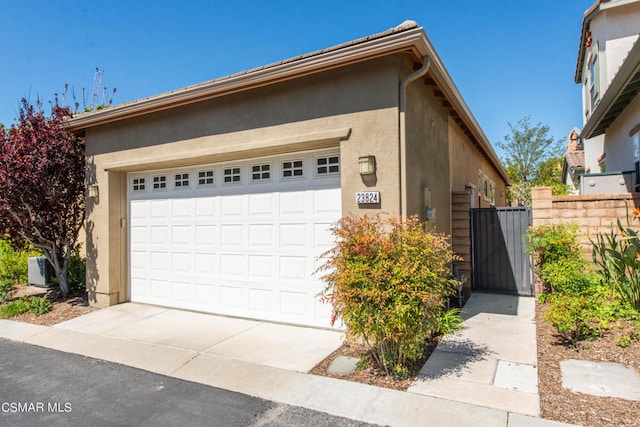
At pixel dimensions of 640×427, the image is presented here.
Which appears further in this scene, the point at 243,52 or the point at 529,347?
the point at 243,52

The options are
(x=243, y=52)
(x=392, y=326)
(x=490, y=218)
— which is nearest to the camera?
(x=392, y=326)

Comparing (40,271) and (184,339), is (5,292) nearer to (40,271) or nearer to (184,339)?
(40,271)

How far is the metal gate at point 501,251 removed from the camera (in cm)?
833

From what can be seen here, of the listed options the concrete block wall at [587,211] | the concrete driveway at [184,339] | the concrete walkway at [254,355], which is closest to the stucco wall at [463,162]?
the concrete block wall at [587,211]

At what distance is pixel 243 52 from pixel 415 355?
10.4 meters

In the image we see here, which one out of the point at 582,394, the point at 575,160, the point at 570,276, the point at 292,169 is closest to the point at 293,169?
the point at 292,169

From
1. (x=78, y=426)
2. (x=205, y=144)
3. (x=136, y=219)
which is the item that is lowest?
(x=78, y=426)

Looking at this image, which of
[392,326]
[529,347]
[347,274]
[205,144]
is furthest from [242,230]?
[529,347]

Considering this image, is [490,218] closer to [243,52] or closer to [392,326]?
[392,326]

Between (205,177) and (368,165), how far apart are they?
3485 mm

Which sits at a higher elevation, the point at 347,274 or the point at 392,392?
the point at 347,274

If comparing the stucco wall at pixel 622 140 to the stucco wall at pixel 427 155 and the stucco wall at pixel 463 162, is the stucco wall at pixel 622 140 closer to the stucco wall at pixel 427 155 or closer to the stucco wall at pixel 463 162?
the stucco wall at pixel 463 162

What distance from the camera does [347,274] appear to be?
13.4ft

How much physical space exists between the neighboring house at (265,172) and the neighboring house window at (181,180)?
30 millimetres
